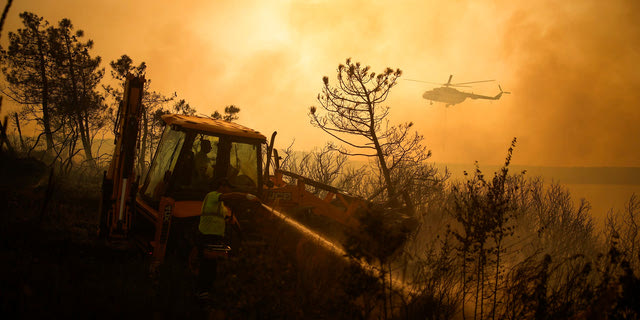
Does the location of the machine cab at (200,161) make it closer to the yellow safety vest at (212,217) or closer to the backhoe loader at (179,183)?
the backhoe loader at (179,183)

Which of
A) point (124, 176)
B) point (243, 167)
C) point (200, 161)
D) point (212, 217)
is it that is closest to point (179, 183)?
point (200, 161)

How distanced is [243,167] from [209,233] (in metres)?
2.52

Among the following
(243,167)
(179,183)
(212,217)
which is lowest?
(212,217)

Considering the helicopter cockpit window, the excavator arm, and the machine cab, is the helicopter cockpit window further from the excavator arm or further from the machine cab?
the excavator arm

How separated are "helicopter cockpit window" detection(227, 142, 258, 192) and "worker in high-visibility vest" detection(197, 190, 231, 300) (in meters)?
2.02

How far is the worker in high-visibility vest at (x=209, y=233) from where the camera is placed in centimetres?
471

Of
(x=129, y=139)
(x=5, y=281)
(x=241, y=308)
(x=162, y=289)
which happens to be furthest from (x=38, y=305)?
(x=129, y=139)

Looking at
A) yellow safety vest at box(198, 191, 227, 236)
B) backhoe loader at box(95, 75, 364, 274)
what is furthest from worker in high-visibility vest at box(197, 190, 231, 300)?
backhoe loader at box(95, 75, 364, 274)

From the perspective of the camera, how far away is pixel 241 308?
16.4 feet

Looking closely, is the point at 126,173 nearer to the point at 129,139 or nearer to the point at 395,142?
the point at 129,139

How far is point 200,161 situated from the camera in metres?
6.54

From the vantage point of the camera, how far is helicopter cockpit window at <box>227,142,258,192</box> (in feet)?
22.7

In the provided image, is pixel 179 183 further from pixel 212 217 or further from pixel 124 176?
pixel 212 217

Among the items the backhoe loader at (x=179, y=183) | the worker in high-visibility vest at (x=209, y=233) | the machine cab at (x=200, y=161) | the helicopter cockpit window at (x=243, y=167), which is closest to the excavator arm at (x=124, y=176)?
the backhoe loader at (x=179, y=183)
